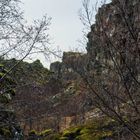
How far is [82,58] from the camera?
12180mm

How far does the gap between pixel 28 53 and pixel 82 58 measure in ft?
6.54

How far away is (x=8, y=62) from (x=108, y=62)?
258 cm

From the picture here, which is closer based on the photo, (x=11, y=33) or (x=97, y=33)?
(x=97, y=33)

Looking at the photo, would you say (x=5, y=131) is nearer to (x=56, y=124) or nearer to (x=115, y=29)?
(x=115, y=29)

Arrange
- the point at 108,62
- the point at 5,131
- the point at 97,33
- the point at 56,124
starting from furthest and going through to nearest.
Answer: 1. the point at 56,124
2. the point at 5,131
3. the point at 108,62
4. the point at 97,33

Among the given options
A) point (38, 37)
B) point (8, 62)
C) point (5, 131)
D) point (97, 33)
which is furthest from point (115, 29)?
point (5, 131)

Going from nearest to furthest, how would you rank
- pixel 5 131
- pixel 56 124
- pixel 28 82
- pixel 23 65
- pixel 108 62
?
pixel 108 62, pixel 28 82, pixel 23 65, pixel 5 131, pixel 56 124

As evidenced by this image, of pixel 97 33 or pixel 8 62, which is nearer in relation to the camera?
pixel 97 33

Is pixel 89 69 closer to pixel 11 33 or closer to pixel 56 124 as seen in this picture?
pixel 11 33

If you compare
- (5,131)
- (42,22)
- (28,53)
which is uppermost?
(42,22)

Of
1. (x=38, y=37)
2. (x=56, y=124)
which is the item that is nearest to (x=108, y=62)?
(x=38, y=37)

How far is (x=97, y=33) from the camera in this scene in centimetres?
961

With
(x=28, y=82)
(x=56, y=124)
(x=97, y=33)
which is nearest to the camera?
(x=97, y=33)

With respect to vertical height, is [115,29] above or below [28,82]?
above
